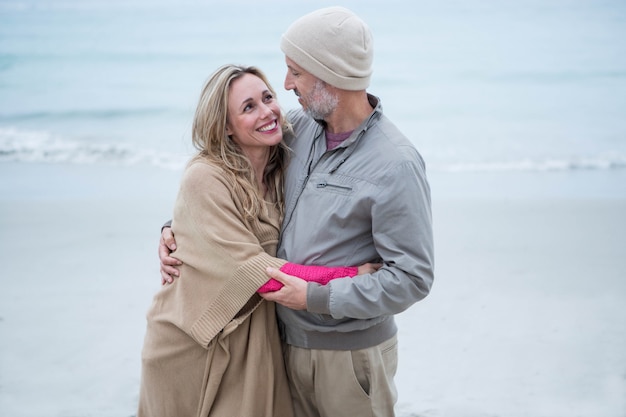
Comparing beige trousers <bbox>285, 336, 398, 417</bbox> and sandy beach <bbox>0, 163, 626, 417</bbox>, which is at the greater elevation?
beige trousers <bbox>285, 336, 398, 417</bbox>

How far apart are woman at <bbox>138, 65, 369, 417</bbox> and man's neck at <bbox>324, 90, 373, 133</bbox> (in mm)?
205

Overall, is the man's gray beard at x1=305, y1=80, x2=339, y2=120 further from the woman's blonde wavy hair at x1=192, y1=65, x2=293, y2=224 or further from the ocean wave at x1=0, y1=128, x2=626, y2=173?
the ocean wave at x1=0, y1=128, x2=626, y2=173

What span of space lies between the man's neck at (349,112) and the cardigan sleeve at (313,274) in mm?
465

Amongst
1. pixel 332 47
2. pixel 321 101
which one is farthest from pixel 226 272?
pixel 332 47

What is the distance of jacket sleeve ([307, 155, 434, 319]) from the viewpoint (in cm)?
221

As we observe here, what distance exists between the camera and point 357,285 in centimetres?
225

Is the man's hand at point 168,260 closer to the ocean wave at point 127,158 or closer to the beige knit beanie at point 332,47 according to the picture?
the beige knit beanie at point 332,47

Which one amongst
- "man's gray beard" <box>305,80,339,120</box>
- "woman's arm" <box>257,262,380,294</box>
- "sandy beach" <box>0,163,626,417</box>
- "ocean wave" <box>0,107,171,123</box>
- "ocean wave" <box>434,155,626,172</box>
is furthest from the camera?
"ocean wave" <box>0,107,171,123</box>

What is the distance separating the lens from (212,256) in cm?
237

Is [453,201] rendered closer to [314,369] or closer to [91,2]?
[314,369]

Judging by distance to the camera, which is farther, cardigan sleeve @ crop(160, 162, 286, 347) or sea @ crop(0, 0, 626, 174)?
sea @ crop(0, 0, 626, 174)

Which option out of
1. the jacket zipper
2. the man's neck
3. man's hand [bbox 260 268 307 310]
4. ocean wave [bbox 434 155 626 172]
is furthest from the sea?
man's hand [bbox 260 268 307 310]

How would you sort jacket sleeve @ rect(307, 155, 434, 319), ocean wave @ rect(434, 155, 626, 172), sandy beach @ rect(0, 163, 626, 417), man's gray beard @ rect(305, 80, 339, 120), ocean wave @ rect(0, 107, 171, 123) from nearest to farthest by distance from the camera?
jacket sleeve @ rect(307, 155, 434, 319) → man's gray beard @ rect(305, 80, 339, 120) → sandy beach @ rect(0, 163, 626, 417) → ocean wave @ rect(434, 155, 626, 172) → ocean wave @ rect(0, 107, 171, 123)

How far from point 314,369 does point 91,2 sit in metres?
17.3
